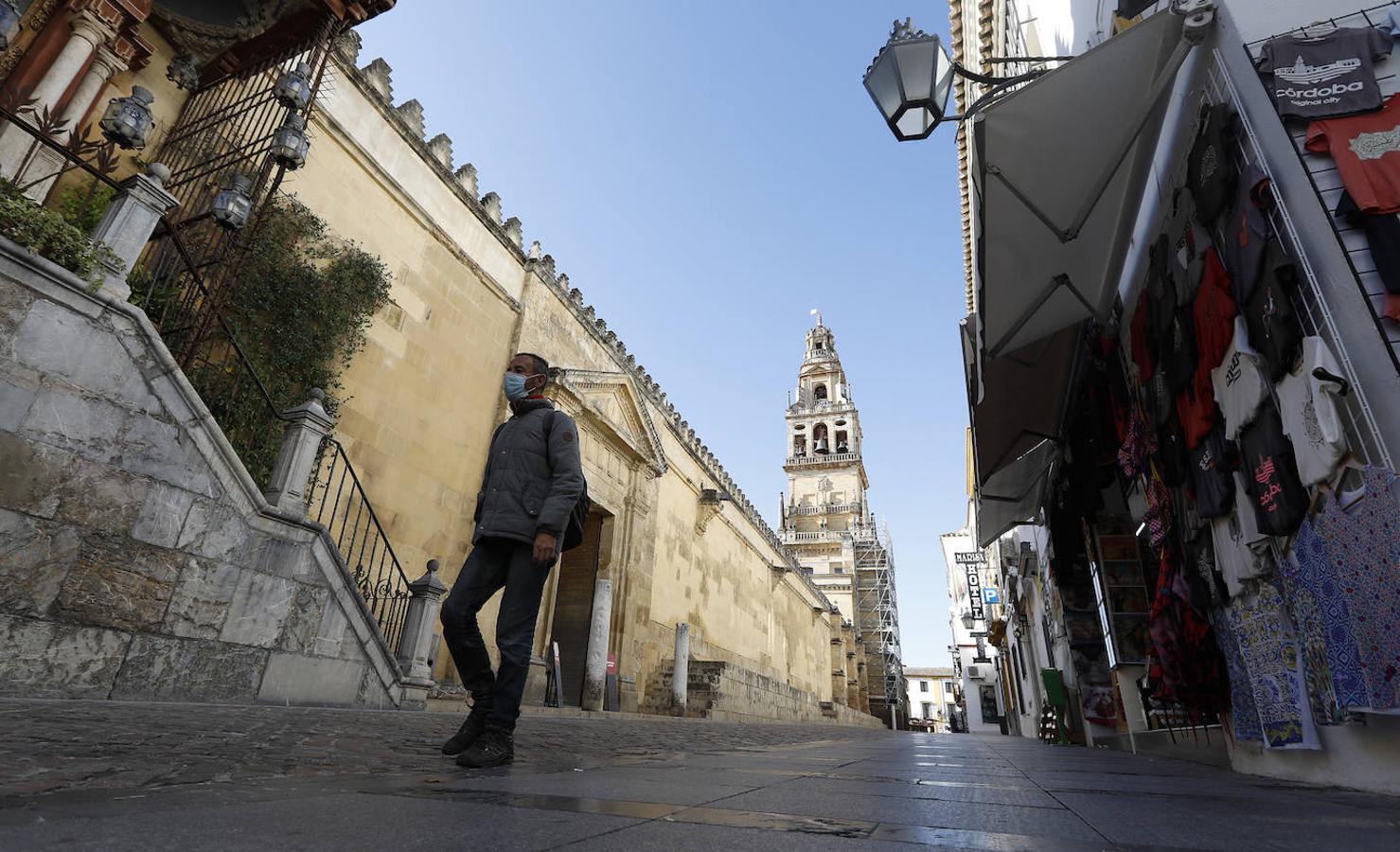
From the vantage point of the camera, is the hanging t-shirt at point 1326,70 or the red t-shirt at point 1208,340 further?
the red t-shirt at point 1208,340

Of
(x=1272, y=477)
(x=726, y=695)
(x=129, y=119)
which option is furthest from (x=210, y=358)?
(x=726, y=695)

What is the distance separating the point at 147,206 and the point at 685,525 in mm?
13483

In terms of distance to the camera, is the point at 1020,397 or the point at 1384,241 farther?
the point at 1020,397

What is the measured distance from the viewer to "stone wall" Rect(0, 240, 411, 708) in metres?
3.72

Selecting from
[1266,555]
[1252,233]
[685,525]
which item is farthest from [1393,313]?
[685,525]

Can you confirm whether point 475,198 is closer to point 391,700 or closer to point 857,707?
point 391,700

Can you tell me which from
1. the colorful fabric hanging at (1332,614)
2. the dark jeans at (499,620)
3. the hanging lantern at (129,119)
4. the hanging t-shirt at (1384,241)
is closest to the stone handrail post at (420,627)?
the dark jeans at (499,620)

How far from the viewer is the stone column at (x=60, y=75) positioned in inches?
224

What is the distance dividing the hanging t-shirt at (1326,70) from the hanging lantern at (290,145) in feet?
26.1

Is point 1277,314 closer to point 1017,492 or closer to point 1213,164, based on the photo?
point 1213,164

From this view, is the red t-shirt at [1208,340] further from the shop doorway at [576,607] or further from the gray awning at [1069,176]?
the shop doorway at [576,607]

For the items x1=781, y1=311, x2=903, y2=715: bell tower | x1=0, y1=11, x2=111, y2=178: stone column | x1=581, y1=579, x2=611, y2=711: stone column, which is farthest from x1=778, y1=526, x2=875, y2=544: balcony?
x1=0, y1=11, x2=111, y2=178: stone column

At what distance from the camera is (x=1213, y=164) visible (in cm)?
352

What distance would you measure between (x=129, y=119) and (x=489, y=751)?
6.58 meters
